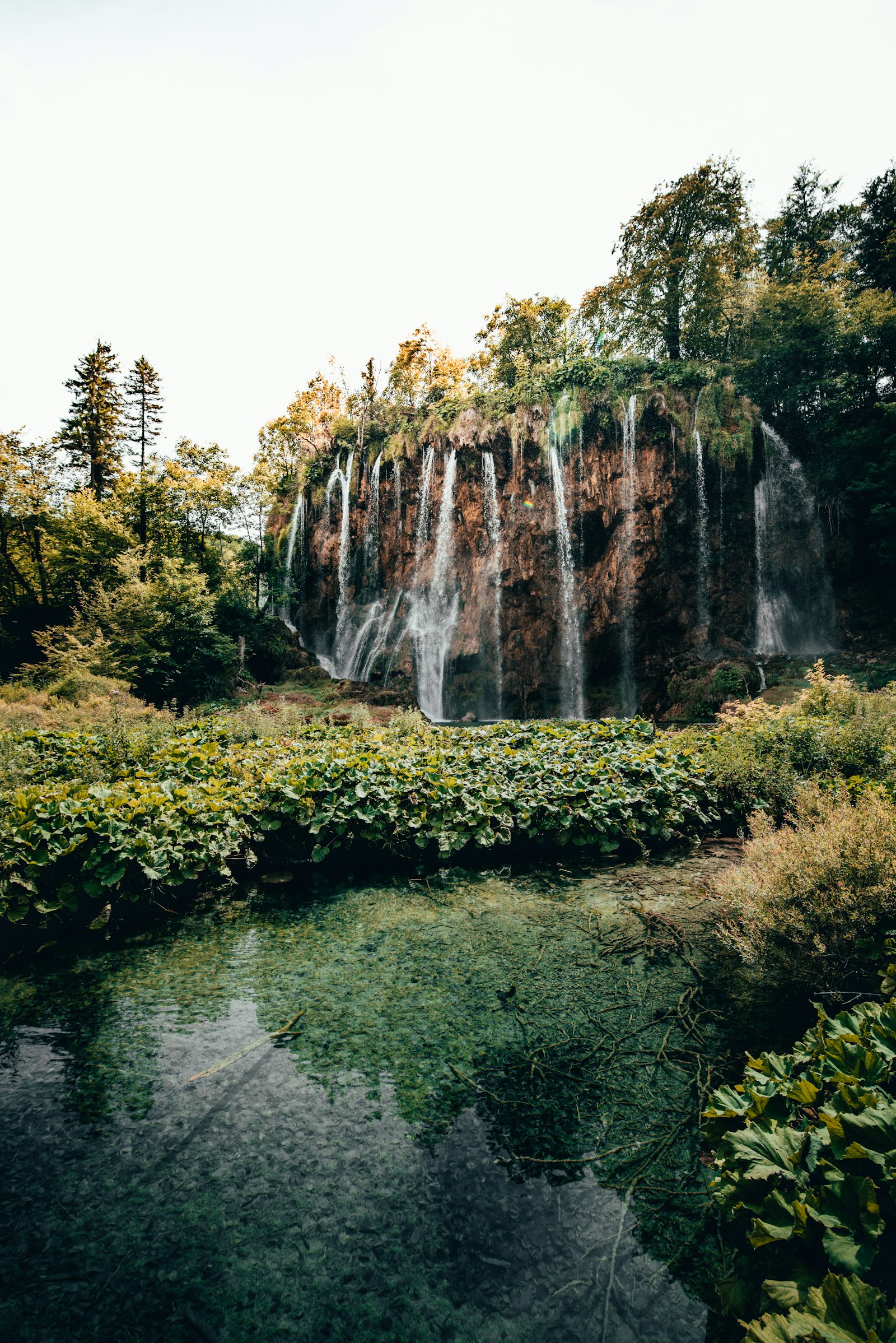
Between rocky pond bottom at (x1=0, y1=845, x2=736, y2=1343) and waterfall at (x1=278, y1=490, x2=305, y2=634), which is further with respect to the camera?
waterfall at (x1=278, y1=490, x2=305, y2=634)

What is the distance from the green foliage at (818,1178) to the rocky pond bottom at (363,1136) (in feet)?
1.83

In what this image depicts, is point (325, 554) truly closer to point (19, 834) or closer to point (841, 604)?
point (841, 604)

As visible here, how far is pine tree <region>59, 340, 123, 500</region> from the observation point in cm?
2769

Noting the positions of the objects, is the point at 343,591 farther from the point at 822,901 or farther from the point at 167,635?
the point at 822,901

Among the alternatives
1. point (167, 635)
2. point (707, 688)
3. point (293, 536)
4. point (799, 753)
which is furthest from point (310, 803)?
point (293, 536)

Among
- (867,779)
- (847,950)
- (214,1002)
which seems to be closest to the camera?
(847,950)

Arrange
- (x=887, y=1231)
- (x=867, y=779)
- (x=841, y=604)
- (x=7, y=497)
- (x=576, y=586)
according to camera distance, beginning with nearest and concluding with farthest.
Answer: (x=887, y=1231)
(x=867, y=779)
(x=841, y=604)
(x=576, y=586)
(x=7, y=497)

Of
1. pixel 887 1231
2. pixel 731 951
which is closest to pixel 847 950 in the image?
pixel 731 951

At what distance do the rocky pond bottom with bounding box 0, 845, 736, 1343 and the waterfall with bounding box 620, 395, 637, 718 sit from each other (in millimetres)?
16713

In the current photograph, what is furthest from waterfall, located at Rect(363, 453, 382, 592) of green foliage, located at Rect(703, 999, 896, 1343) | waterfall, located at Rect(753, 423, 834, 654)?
green foliage, located at Rect(703, 999, 896, 1343)

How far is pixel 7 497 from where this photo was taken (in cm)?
2400

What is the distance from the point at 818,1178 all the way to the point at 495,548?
21.8m

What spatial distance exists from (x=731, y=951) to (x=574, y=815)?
222 cm

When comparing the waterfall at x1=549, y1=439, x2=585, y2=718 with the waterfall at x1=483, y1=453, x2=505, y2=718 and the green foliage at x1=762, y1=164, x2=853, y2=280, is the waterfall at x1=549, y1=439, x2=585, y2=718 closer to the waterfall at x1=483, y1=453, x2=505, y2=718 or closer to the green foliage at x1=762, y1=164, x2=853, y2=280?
the waterfall at x1=483, y1=453, x2=505, y2=718
